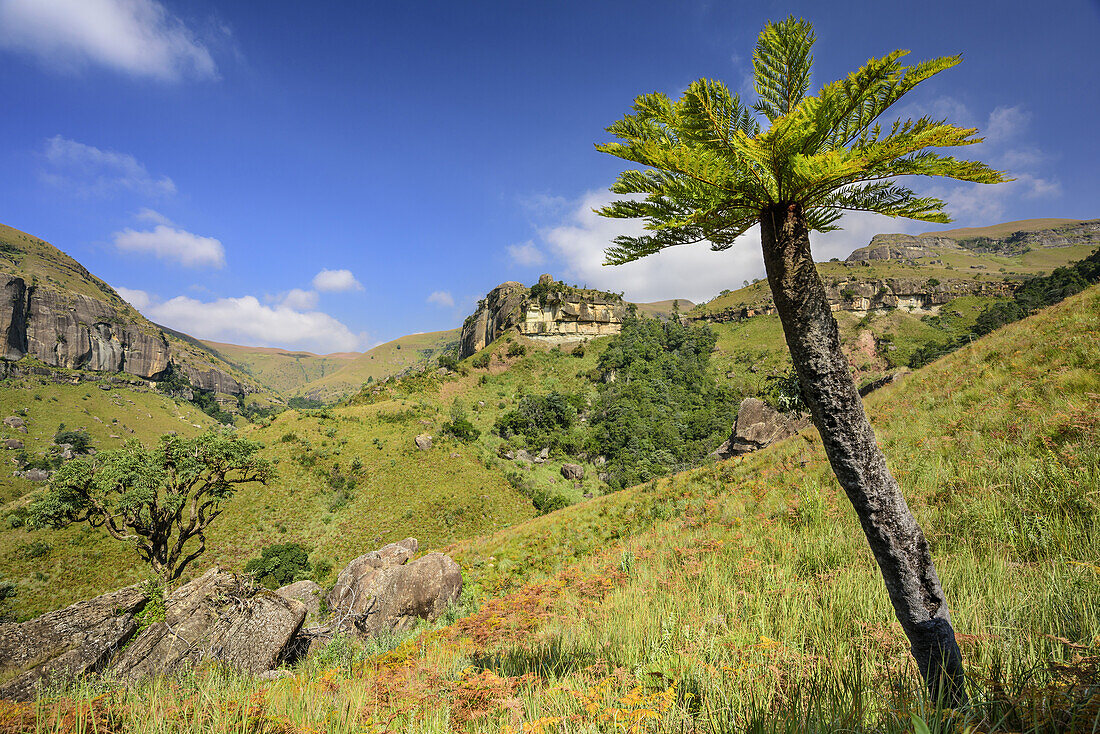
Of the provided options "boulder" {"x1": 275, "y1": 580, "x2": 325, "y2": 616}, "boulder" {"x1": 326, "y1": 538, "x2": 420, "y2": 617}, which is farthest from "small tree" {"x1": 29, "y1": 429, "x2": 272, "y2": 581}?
"boulder" {"x1": 326, "y1": 538, "x2": 420, "y2": 617}

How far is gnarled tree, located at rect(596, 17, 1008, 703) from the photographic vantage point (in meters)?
1.91

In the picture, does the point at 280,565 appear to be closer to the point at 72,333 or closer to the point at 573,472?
the point at 573,472

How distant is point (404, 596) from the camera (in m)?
10.3

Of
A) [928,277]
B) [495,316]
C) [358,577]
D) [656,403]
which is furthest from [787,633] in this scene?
[928,277]

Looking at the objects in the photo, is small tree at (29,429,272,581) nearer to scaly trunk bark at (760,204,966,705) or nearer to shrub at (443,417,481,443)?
scaly trunk bark at (760,204,966,705)

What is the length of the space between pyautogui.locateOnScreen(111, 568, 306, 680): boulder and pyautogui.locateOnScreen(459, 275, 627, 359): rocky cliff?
58066mm

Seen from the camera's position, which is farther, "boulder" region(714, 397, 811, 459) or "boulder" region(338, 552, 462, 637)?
"boulder" region(714, 397, 811, 459)

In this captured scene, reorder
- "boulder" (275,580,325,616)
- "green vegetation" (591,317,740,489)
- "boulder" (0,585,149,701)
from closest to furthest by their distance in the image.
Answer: "boulder" (0,585,149,701)
"boulder" (275,580,325,616)
"green vegetation" (591,317,740,489)

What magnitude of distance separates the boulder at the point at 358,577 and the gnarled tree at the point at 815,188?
11.8 m

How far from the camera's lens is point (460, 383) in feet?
172

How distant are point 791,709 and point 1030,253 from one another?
221 meters

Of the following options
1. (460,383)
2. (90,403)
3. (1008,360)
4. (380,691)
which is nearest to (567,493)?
(460,383)

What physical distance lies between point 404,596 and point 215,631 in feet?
14.4

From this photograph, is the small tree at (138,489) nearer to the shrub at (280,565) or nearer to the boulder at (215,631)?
the shrub at (280,565)
